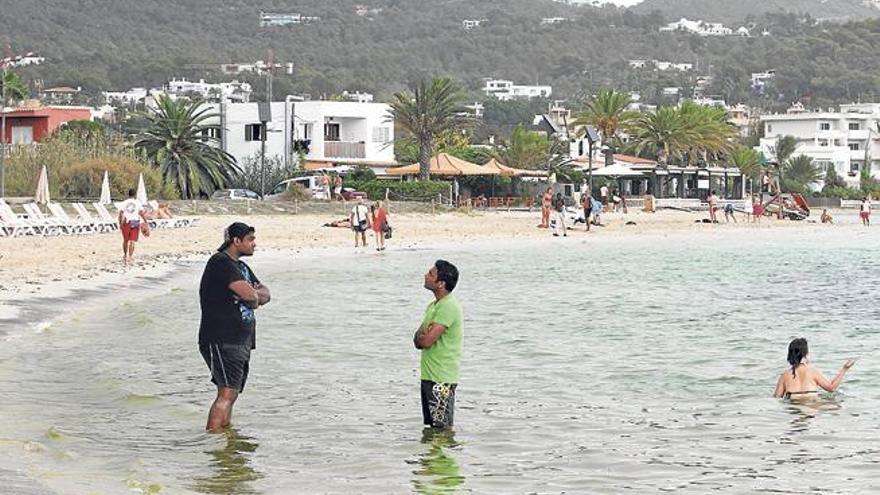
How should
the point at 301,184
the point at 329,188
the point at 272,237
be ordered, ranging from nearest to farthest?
the point at 272,237
the point at 329,188
the point at 301,184

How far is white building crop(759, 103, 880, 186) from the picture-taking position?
132375 millimetres

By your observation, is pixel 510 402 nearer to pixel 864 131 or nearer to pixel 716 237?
pixel 716 237

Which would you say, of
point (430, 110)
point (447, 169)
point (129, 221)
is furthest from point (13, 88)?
point (129, 221)

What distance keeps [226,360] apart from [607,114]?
241ft

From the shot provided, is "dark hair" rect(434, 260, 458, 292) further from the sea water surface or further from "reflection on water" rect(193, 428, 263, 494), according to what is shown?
"reflection on water" rect(193, 428, 263, 494)

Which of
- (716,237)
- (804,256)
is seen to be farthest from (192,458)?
(716,237)

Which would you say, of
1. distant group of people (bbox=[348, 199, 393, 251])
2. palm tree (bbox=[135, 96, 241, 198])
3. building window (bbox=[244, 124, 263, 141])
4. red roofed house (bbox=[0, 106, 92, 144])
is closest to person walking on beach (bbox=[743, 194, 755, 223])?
building window (bbox=[244, 124, 263, 141])

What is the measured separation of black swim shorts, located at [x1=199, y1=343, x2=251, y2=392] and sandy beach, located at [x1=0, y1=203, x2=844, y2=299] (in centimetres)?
1131

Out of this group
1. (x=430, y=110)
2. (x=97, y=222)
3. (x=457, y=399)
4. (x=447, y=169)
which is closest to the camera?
(x=457, y=399)

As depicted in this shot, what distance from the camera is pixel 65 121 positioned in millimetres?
83375

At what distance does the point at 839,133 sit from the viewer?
5418 inches

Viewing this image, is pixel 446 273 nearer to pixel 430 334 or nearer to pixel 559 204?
pixel 430 334

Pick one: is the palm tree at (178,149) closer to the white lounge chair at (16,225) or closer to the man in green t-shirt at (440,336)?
the white lounge chair at (16,225)

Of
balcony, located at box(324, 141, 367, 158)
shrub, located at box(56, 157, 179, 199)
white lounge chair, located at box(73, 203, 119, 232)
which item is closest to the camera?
white lounge chair, located at box(73, 203, 119, 232)
